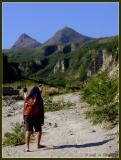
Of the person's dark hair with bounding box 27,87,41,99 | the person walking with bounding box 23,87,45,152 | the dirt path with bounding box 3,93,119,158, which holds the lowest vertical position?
the dirt path with bounding box 3,93,119,158

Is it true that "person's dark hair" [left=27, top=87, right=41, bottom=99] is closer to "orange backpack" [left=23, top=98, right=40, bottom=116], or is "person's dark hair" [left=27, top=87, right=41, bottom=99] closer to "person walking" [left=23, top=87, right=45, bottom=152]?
"person walking" [left=23, top=87, right=45, bottom=152]

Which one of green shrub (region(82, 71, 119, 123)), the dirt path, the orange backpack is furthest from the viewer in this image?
green shrub (region(82, 71, 119, 123))

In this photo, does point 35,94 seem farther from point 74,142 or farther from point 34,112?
point 74,142

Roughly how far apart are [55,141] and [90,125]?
10.6 ft

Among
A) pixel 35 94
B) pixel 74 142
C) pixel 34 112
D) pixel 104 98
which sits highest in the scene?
pixel 35 94

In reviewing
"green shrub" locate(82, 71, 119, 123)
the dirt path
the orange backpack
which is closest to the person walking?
the orange backpack

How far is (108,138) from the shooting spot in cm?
1623

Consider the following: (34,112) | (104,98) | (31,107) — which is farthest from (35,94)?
(104,98)

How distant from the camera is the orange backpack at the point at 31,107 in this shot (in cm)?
1516

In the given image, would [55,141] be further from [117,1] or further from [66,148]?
[117,1]

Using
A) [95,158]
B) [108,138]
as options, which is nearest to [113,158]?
[95,158]

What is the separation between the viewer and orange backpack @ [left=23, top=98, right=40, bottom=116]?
1516 cm

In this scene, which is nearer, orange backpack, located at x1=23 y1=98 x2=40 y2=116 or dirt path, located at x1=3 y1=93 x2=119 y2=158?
dirt path, located at x1=3 y1=93 x2=119 y2=158

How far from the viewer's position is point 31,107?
15.2 meters
